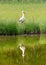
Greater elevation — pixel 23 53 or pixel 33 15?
pixel 23 53

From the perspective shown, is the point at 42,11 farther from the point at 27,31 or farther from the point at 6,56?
the point at 6,56

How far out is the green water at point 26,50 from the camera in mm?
14241

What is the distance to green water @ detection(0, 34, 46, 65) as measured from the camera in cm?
1424

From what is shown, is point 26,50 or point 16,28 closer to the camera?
point 26,50

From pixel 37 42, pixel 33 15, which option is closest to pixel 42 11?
pixel 33 15

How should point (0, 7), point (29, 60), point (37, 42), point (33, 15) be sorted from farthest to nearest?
point (0, 7) < point (33, 15) < point (37, 42) < point (29, 60)

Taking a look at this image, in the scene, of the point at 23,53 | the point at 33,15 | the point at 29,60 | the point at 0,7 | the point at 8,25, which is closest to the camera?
the point at 29,60

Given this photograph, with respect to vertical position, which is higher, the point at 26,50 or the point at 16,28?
the point at 26,50

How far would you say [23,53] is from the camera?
1578 centimetres

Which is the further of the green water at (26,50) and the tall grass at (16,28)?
the tall grass at (16,28)

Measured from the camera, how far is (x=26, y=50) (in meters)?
16.6

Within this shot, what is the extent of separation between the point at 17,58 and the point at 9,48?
2.66m

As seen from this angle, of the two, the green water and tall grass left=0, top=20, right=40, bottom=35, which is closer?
the green water

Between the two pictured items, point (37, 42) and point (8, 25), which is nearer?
point (37, 42)
